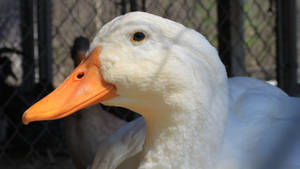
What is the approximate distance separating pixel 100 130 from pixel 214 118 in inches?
46.9

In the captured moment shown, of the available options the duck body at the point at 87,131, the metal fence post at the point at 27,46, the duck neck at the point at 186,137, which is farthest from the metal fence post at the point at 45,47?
the duck neck at the point at 186,137

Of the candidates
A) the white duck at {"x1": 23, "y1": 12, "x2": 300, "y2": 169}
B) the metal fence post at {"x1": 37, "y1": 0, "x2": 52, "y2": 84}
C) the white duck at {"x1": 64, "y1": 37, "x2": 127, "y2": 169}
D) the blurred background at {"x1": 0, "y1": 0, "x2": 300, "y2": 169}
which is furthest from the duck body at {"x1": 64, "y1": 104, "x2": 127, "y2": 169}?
the white duck at {"x1": 23, "y1": 12, "x2": 300, "y2": 169}

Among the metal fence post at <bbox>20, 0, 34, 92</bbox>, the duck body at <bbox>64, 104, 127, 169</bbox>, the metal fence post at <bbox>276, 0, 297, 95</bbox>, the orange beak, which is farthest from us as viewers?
the metal fence post at <bbox>20, 0, 34, 92</bbox>

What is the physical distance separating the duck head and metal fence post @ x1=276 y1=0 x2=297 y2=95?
69.1 inches

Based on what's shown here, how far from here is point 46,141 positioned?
285 centimetres

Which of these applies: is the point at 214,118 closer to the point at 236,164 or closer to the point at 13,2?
the point at 236,164

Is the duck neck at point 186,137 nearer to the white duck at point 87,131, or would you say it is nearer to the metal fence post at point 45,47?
the white duck at point 87,131

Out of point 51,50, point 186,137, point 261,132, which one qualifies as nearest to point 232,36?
point 51,50

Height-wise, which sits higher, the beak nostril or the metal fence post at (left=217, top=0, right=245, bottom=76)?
the beak nostril

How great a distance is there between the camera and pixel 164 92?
886mm

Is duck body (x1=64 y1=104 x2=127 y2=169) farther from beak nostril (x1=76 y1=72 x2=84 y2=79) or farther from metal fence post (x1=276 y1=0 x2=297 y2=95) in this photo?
metal fence post (x1=276 y1=0 x2=297 y2=95)

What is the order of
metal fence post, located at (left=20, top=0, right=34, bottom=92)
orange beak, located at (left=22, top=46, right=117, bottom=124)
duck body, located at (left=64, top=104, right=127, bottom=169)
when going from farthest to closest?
metal fence post, located at (left=20, top=0, right=34, bottom=92)
duck body, located at (left=64, top=104, right=127, bottom=169)
orange beak, located at (left=22, top=46, right=117, bottom=124)

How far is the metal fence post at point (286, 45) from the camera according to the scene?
2461 millimetres

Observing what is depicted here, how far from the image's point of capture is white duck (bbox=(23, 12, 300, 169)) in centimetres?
88
